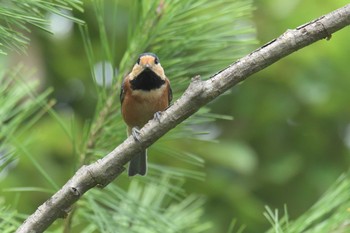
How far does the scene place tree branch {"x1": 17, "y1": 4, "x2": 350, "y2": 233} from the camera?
128 cm

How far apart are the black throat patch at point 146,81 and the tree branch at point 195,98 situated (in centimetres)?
119

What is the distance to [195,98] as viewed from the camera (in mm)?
1292

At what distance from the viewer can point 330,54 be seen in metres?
3.36

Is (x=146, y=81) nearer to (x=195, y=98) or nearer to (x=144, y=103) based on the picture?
(x=144, y=103)

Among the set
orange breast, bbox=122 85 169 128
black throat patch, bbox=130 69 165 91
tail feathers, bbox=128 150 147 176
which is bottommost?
tail feathers, bbox=128 150 147 176

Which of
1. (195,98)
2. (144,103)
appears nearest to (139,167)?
(144,103)

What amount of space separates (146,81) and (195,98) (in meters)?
1.33

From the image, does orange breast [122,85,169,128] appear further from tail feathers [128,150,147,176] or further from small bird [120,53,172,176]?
tail feathers [128,150,147,176]

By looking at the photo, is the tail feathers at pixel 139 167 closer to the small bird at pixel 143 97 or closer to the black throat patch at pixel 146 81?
the small bird at pixel 143 97

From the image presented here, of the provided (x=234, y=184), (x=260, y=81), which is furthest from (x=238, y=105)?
(x=234, y=184)

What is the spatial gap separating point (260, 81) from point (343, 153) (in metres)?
0.51

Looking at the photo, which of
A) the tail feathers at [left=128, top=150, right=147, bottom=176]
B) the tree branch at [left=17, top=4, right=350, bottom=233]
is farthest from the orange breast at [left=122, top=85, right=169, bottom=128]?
the tree branch at [left=17, top=4, right=350, bottom=233]

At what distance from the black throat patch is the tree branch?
3.90ft

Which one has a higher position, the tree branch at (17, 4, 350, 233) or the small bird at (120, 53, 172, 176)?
the tree branch at (17, 4, 350, 233)
